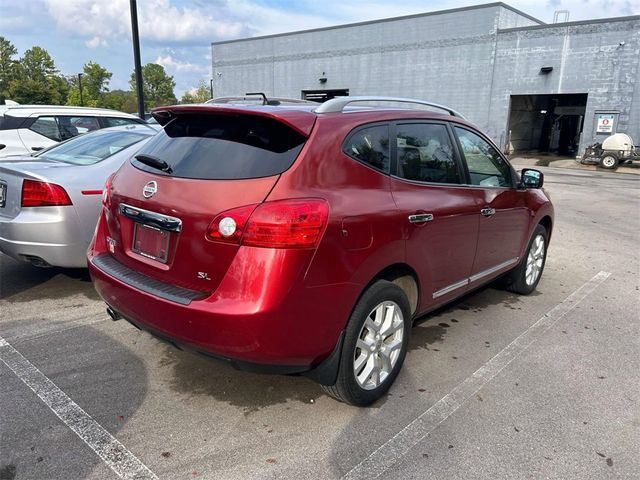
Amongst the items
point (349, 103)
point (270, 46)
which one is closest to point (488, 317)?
point (349, 103)

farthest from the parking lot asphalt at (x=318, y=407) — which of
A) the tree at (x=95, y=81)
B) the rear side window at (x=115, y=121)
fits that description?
the tree at (x=95, y=81)

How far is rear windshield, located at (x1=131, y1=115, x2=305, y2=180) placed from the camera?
2621 millimetres

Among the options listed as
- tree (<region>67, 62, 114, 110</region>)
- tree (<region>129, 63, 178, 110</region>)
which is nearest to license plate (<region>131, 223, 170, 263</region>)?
tree (<region>67, 62, 114, 110</region>)

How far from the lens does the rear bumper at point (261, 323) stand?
95.1 inches

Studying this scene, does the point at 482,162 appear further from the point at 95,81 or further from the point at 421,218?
the point at 95,81

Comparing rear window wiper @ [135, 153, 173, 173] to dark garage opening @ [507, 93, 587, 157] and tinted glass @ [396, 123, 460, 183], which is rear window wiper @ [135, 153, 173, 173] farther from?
dark garage opening @ [507, 93, 587, 157]

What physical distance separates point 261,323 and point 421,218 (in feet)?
4.27

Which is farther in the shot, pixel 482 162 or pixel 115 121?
pixel 115 121

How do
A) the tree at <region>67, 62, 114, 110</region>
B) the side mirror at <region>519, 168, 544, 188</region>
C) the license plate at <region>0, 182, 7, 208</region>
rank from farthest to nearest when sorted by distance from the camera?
the tree at <region>67, 62, 114, 110</region>
the side mirror at <region>519, 168, 544, 188</region>
the license plate at <region>0, 182, 7, 208</region>

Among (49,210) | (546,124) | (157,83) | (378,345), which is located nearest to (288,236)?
(378,345)

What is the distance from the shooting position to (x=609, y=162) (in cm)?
2391

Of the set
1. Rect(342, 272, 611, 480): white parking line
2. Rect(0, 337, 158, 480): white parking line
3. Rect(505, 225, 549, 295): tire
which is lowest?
Rect(342, 272, 611, 480): white parking line

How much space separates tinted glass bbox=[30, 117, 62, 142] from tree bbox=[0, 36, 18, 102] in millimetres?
→ 74870

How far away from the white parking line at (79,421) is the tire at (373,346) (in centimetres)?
110
